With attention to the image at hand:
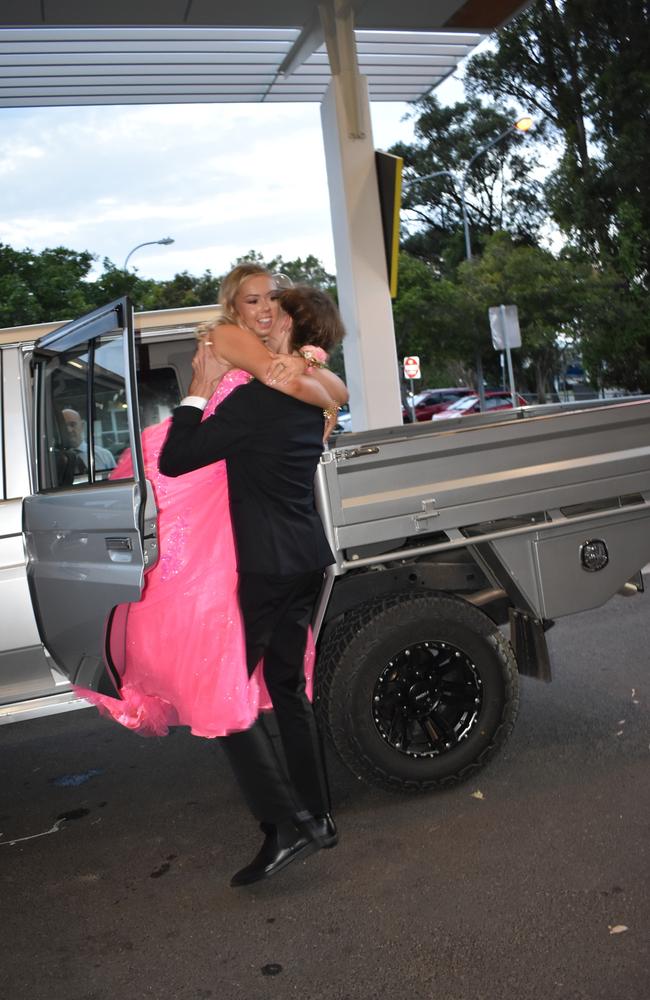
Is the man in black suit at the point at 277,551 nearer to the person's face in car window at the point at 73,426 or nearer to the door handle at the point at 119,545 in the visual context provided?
the door handle at the point at 119,545

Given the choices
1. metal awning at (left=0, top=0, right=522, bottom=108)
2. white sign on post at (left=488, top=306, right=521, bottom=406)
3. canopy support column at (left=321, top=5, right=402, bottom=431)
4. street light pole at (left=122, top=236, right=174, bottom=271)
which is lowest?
canopy support column at (left=321, top=5, right=402, bottom=431)

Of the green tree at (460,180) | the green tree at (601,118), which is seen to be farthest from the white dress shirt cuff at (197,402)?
the green tree at (460,180)

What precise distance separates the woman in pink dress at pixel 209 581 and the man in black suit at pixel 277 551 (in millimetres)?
67

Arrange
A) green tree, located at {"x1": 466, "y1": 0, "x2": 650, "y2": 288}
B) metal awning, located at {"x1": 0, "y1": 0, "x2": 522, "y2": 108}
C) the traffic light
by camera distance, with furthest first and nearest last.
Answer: green tree, located at {"x1": 466, "y1": 0, "x2": 650, "y2": 288}, the traffic light, metal awning, located at {"x1": 0, "y1": 0, "x2": 522, "y2": 108}

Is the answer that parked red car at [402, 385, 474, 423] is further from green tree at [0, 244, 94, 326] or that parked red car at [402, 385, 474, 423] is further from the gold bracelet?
the gold bracelet

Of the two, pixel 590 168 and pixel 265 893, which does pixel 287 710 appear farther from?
pixel 590 168

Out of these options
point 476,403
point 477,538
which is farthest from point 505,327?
point 477,538

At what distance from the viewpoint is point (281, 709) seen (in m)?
3.53

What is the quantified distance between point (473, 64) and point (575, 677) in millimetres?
48321

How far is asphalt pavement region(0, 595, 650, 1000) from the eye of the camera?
9.37 ft

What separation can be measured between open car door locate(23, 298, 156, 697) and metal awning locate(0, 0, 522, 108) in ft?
22.0

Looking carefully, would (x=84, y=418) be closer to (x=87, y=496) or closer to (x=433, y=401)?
(x=87, y=496)

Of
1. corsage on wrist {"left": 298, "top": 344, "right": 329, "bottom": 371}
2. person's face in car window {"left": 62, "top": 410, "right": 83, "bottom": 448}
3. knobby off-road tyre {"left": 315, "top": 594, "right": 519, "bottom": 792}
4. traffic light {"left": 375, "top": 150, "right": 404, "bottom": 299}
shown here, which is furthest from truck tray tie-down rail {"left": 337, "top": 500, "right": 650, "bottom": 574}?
traffic light {"left": 375, "top": 150, "right": 404, "bottom": 299}

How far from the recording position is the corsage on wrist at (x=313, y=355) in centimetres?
344
